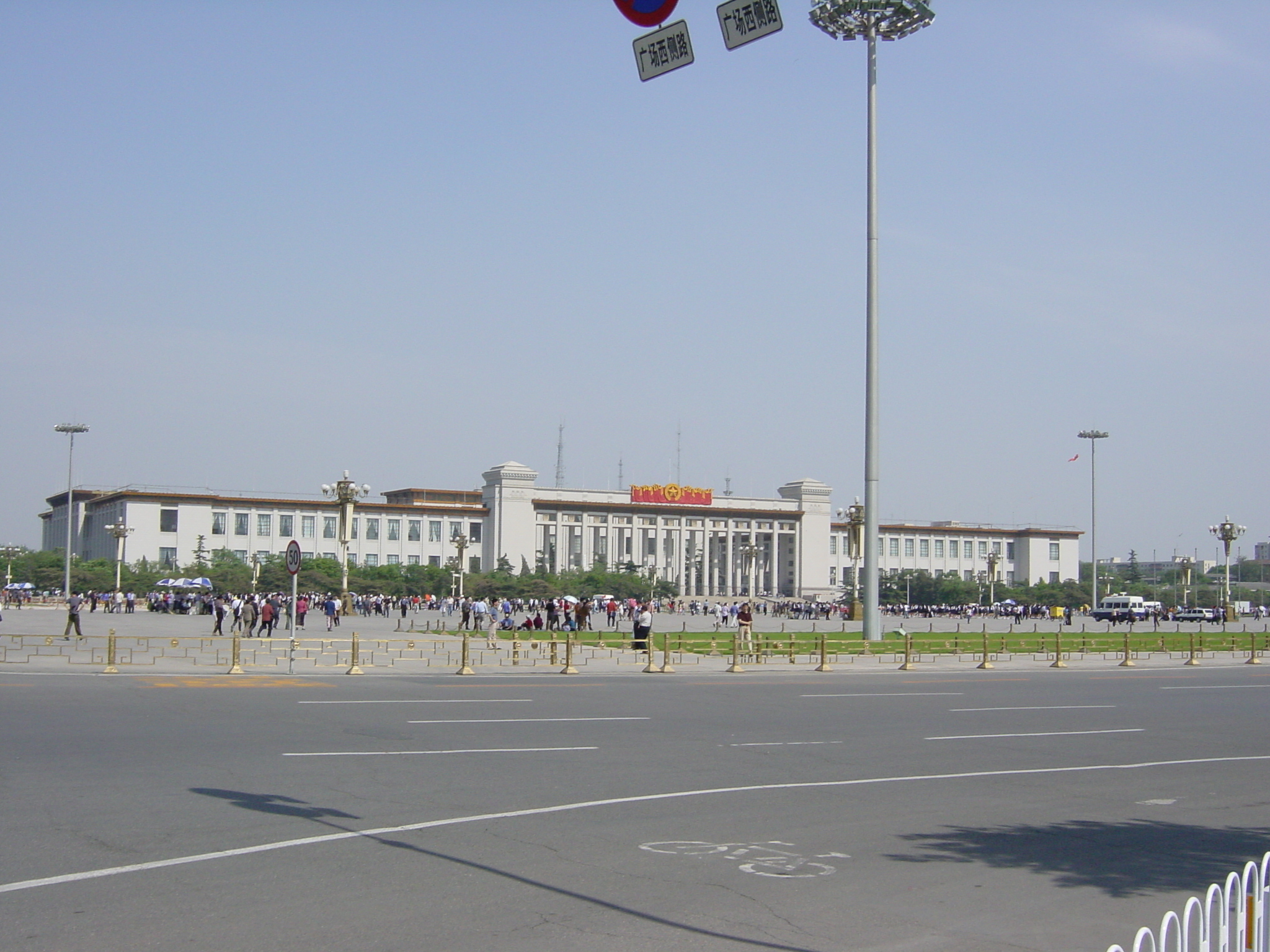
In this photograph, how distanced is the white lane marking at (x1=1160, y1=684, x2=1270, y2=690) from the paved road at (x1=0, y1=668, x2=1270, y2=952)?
346 inches

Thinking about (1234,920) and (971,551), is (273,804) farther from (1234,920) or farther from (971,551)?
(971,551)

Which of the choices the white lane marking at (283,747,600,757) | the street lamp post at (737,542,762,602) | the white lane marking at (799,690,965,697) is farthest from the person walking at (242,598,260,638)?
the street lamp post at (737,542,762,602)

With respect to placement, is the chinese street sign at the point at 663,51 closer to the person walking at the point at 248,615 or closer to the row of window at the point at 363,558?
the person walking at the point at 248,615

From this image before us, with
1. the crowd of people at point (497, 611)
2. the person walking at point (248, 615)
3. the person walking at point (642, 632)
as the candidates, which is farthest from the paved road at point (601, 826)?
the person walking at point (248, 615)

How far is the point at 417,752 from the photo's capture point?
14.7 meters

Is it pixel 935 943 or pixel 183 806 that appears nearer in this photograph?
pixel 935 943

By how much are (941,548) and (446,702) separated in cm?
16551

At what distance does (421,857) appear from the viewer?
899 cm

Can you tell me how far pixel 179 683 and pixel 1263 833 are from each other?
824 inches

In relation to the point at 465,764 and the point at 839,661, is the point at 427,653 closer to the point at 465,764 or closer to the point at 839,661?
the point at 839,661

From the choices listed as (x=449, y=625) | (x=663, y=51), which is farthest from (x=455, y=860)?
(x=449, y=625)

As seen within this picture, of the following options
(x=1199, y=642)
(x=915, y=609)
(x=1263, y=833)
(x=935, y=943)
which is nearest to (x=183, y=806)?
(x=935, y=943)

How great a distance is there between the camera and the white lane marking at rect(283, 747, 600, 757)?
14.2 m

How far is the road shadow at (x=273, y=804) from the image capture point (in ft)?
34.5
